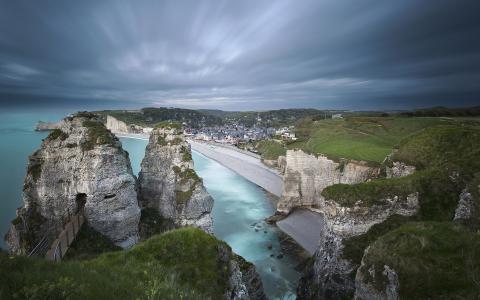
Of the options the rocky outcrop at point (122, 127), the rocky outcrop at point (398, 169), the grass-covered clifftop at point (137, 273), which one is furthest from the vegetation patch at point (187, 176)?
the rocky outcrop at point (122, 127)

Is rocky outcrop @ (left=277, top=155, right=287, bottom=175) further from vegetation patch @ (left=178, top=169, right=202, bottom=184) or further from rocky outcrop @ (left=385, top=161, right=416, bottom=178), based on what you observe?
vegetation patch @ (left=178, top=169, right=202, bottom=184)

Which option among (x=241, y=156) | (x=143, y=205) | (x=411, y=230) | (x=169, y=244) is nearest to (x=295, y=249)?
(x=143, y=205)

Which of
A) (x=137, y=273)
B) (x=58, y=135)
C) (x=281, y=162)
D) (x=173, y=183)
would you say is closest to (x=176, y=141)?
(x=173, y=183)

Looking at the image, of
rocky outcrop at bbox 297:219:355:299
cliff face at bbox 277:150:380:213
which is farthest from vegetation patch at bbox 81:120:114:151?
cliff face at bbox 277:150:380:213

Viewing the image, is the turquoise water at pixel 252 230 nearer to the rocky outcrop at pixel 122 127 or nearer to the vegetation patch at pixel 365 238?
the vegetation patch at pixel 365 238

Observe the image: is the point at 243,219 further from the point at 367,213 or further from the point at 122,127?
the point at 122,127

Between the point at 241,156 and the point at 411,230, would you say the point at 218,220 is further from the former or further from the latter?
the point at 241,156
